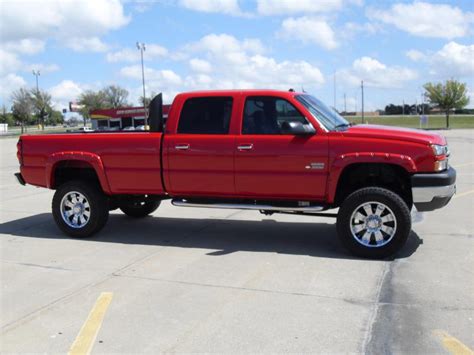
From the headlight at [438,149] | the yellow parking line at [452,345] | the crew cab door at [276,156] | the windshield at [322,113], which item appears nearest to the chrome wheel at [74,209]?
the crew cab door at [276,156]

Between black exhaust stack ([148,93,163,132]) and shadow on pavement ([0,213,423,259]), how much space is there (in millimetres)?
1540

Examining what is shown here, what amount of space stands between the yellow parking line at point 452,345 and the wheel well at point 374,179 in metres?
Answer: 2.48

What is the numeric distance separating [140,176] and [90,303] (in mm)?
2481

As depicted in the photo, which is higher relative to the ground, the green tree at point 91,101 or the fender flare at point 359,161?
the green tree at point 91,101

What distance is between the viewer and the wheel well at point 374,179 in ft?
20.4

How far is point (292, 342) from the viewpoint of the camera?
153 inches

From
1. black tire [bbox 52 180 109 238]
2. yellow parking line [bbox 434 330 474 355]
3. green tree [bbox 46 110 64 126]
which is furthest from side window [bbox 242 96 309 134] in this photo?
green tree [bbox 46 110 64 126]

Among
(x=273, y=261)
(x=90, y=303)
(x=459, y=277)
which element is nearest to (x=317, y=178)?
(x=273, y=261)

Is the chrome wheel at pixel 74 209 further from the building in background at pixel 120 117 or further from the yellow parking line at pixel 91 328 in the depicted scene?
the building in background at pixel 120 117

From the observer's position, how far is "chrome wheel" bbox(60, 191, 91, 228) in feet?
24.2

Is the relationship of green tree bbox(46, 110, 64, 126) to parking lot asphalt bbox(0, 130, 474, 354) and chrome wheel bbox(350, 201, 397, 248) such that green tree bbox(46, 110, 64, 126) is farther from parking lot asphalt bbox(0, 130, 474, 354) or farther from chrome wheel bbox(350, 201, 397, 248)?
chrome wheel bbox(350, 201, 397, 248)

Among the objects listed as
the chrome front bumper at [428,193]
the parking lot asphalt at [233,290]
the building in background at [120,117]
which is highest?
the building in background at [120,117]

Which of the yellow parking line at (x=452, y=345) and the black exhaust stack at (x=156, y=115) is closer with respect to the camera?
the yellow parking line at (x=452, y=345)

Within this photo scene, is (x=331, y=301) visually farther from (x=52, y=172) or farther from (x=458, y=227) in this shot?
(x=52, y=172)
